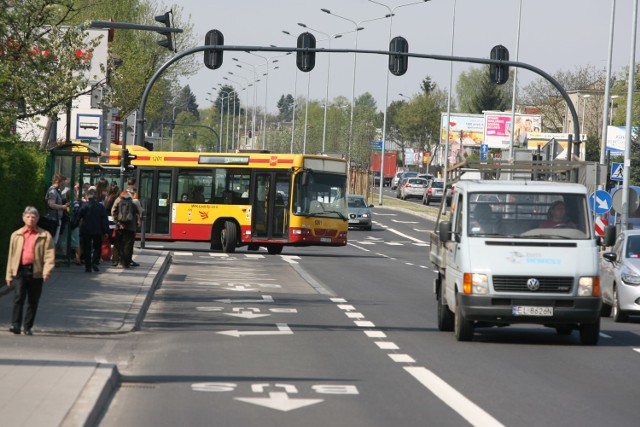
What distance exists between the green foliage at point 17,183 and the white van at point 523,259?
7962 mm

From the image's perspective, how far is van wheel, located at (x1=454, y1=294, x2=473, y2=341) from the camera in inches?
680

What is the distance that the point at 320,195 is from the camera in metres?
43.1

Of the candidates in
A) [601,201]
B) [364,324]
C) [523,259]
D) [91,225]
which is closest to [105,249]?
[91,225]

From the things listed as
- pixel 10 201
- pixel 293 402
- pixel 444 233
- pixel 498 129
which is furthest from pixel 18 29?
pixel 498 129

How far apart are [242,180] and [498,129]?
84183mm

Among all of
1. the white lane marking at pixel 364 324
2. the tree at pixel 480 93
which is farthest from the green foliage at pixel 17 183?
the tree at pixel 480 93

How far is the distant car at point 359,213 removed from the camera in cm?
6681

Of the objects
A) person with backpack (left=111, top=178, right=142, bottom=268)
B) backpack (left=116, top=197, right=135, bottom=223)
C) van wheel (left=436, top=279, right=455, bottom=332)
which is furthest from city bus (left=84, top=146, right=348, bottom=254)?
van wheel (left=436, top=279, right=455, bottom=332)

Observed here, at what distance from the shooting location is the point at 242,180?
43.5 meters

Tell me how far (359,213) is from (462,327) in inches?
1947

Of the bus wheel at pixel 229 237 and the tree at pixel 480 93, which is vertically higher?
the tree at pixel 480 93

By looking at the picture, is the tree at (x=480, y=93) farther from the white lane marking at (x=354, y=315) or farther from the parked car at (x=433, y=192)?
the white lane marking at (x=354, y=315)

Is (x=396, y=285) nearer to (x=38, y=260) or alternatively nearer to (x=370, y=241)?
(x=38, y=260)

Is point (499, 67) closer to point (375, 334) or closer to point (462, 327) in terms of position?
point (375, 334)
